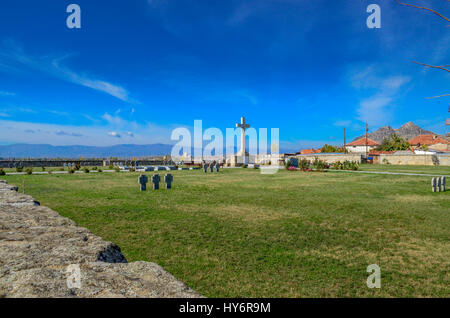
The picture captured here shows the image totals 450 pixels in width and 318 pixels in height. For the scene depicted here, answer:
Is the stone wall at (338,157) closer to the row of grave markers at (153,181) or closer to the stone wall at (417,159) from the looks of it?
the stone wall at (417,159)

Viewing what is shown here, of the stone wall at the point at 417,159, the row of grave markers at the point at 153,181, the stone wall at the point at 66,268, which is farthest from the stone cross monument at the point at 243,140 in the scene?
the stone wall at the point at 66,268

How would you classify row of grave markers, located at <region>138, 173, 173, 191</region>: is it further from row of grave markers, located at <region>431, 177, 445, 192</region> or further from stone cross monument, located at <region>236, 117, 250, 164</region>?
stone cross monument, located at <region>236, 117, 250, 164</region>

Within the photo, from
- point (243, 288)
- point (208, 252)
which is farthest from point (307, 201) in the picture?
point (243, 288)

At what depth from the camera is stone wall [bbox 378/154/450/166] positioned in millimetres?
40594

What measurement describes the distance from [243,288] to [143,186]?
1071 centimetres

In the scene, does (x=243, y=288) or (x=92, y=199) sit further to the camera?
(x=92, y=199)

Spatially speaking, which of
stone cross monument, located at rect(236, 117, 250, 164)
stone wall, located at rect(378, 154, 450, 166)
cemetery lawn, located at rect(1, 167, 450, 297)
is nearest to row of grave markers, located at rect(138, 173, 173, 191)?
cemetery lawn, located at rect(1, 167, 450, 297)

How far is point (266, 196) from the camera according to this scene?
11.5 m

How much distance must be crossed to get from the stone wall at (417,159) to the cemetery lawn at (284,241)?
39070 mm

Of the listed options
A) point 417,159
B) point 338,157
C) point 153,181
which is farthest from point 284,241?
point 338,157

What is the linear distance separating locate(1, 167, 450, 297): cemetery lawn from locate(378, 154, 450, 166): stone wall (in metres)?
39.1

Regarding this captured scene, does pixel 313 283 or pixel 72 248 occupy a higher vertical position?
pixel 72 248

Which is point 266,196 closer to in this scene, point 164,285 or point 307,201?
point 307,201

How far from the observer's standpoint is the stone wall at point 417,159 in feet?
133
